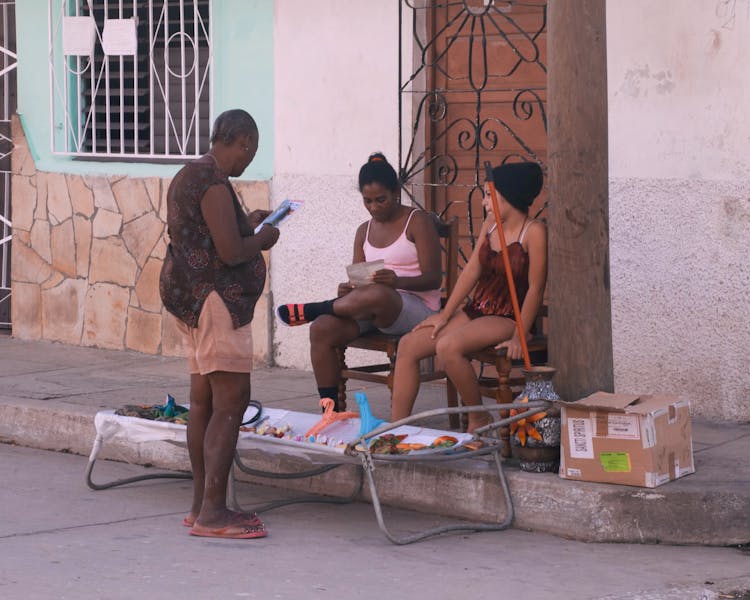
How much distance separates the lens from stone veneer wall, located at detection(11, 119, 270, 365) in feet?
31.1

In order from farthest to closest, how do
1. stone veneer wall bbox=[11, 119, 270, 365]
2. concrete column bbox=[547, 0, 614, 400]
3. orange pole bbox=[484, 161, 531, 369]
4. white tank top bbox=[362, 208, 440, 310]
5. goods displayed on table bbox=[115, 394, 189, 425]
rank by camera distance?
stone veneer wall bbox=[11, 119, 270, 365]
white tank top bbox=[362, 208, 440, 310]
goods displayed on table bbox=[115, 394, 189, 425]
orange pole bbox=[484, 161, 531, 369]
concrete column bbox=[547, 0, 614, 400]

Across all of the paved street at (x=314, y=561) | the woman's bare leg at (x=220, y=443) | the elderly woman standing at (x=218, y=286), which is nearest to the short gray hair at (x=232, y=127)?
the elderly woman standing at (x=218, y=286)

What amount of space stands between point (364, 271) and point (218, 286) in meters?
1.35

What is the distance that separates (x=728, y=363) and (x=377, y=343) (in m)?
1.71

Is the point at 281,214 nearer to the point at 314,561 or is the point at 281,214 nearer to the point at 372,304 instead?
the point at 372,304

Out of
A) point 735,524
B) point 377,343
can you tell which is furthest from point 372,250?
point 735,524

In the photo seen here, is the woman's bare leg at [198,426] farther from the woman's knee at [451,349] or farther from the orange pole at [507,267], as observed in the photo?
the orange pole at [507,267]

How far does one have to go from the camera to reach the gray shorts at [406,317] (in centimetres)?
680

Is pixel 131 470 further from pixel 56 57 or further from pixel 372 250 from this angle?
pixel 56 57

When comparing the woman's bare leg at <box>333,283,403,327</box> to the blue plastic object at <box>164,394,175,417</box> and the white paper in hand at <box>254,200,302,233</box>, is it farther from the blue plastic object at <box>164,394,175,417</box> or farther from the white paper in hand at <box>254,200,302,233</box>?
the white paper in hand at <box>254,200,302,233</box>

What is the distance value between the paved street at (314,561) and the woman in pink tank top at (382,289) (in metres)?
0.88

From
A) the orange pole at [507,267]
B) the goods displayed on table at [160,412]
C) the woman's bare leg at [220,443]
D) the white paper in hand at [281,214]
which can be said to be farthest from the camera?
the goods displayed on table at [160,412]

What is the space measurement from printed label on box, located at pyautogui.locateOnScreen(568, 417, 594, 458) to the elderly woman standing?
4.07ft

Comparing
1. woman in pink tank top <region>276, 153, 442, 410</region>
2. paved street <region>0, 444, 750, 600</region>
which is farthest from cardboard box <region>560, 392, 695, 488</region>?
woman in pink tank top <region>276, 153, 442, 410</region>
